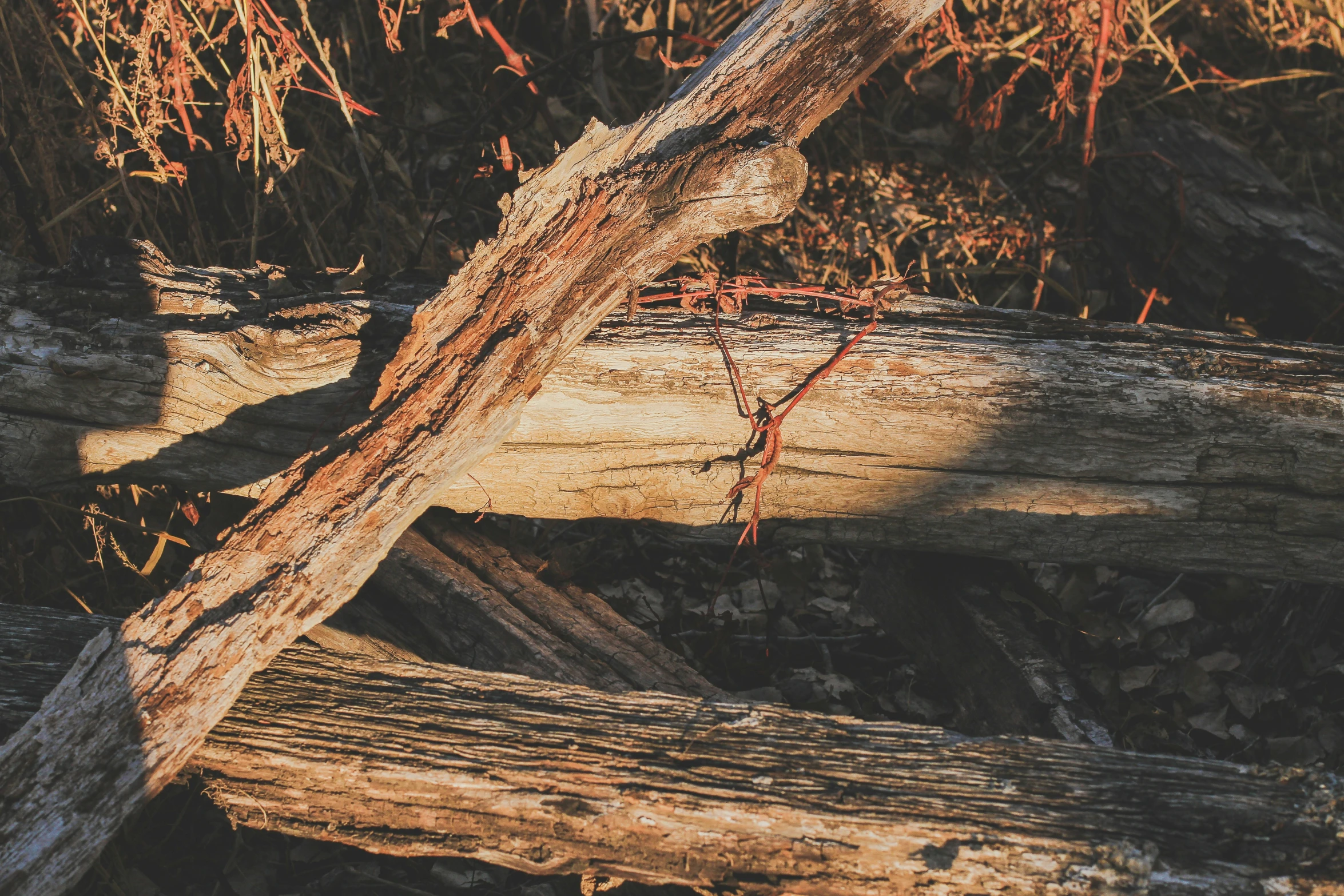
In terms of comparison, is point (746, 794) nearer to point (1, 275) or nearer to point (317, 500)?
point (317, 500)

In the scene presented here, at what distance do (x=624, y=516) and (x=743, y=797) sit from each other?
3.08 feet

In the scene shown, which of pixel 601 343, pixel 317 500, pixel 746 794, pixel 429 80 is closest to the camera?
pixel 746 794

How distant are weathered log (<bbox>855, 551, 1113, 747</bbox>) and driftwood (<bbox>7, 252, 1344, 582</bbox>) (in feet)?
0.83

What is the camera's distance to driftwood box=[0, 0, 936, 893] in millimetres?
1637

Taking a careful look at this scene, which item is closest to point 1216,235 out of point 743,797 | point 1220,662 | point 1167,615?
point 1167,615

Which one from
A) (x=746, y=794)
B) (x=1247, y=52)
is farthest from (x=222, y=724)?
(x=1247, y=52)

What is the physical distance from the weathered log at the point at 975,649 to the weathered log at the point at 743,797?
2.22 ft

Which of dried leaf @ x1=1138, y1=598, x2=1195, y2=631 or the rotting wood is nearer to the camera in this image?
the rotting wood

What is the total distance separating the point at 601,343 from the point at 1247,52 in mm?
4231

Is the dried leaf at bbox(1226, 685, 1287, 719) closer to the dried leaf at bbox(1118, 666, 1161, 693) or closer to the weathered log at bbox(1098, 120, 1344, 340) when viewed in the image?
the dried leaf at bbox(1118, 666, 1161, 693)

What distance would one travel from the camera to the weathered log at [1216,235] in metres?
3.34

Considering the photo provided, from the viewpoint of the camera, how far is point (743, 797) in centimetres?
159

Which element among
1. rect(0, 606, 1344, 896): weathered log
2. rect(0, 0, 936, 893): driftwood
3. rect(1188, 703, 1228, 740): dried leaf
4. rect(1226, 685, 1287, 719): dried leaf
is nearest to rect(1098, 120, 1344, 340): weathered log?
rect(1226, 685, 1287, 719): dried leaf

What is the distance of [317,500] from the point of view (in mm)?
1867
